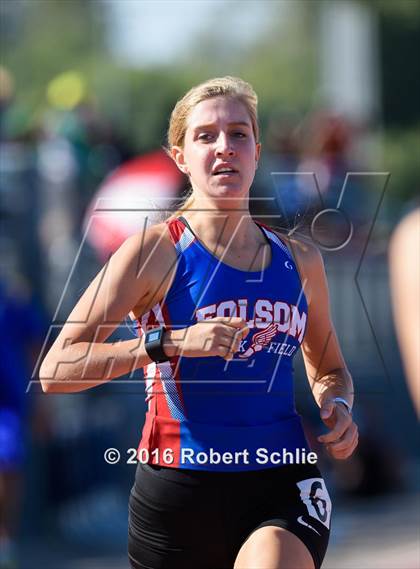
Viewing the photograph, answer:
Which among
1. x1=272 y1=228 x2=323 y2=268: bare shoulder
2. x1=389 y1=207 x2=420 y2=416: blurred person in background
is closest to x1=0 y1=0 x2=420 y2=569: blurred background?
x1=272 y1=228 x2=323 y2=268: bare shoulder

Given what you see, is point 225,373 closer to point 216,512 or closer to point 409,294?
point 216,512

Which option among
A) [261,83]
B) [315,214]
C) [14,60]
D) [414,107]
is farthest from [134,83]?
[315,214]

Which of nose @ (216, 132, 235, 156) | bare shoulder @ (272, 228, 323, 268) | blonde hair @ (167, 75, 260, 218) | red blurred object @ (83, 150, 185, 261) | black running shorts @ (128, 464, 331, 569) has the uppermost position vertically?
red blurred object @ (83, 150, 185, 261)

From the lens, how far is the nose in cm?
363

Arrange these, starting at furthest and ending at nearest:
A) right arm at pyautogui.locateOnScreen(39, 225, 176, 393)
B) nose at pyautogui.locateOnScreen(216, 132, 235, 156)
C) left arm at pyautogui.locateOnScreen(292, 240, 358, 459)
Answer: left arm at pyautogui.locateOnScreen(292, 240, 358, 459) → nose at pyautogui.locateOnScreen(216, 132, 235, 156) → right arm at pyautogui.locateOnScreen(39, 225, 176, 393)

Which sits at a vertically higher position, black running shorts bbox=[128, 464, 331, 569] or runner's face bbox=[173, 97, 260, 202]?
runner's face bbox=[173, 97, 260, 202]

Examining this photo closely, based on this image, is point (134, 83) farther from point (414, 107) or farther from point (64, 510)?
point (64, 510)

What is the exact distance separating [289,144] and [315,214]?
8.17 meters

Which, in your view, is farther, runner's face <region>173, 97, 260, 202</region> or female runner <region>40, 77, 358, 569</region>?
runner's face <region>173, 97, 260, 202</region>

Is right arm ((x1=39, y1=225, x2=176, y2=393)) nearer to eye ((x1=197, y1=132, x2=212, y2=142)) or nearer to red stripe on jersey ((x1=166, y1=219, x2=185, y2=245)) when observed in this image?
red stripe on jersey ((x1=166, y1=219, x2=185, y2=245))

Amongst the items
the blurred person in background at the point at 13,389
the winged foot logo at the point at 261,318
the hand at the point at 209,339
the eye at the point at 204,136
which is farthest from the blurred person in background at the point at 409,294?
the blurred person in background at the point at 13,389

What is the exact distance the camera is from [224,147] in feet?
11.9

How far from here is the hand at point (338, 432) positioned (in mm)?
3514

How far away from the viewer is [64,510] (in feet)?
30.2
